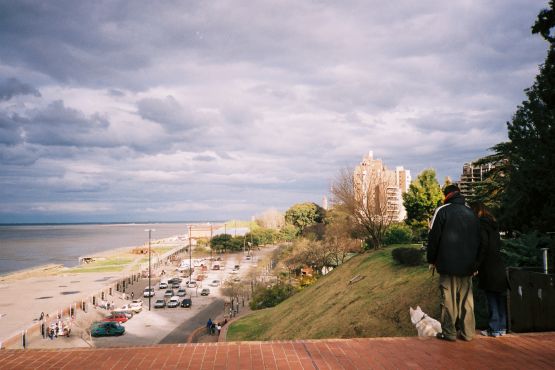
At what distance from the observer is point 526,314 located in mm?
6309

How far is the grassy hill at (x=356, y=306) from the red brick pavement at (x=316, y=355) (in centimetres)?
720

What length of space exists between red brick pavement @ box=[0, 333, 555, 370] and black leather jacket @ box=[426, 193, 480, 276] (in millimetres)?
1114

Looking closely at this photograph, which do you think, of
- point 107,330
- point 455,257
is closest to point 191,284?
point 107,330

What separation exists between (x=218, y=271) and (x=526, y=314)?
7102 centimetres

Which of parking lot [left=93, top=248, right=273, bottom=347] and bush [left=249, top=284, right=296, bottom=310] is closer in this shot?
parking lot [left=93, top=248, right=273, bottom=347]

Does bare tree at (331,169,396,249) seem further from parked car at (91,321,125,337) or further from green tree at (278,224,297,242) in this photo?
green tree at (278,224,297,242)

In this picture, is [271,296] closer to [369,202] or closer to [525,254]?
[369,202]

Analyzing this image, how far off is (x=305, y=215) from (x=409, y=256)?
7908cm

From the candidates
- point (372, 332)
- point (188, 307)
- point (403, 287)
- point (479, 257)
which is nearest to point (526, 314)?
point (479, 257)

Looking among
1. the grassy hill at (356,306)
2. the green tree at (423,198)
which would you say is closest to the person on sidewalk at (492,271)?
the grassy hill at (356,306)

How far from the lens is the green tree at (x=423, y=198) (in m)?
45.8

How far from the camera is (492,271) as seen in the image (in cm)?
595

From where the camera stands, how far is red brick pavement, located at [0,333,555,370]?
193 inches

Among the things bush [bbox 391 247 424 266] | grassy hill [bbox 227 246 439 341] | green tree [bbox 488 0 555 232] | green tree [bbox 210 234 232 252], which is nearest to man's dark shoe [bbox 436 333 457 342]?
grassy hill [bbox 227 246 439 341]
